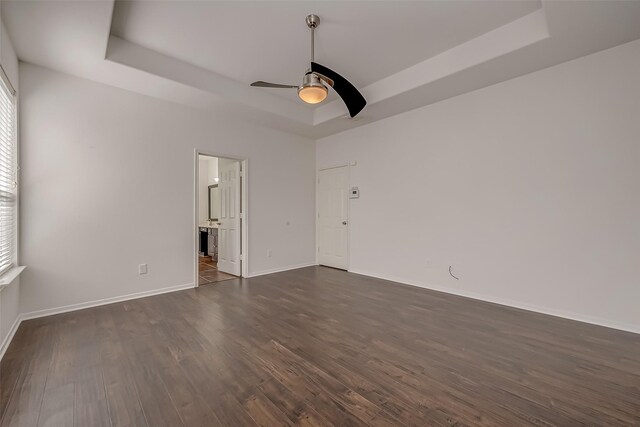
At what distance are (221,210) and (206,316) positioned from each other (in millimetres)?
2836

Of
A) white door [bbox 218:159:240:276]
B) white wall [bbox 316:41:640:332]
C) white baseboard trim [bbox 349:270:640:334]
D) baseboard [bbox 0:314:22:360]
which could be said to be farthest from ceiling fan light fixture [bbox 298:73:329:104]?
baseboard [bbox 0:314:22:360]

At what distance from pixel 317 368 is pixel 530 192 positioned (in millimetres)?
3201

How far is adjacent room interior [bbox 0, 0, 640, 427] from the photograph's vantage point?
1.89m

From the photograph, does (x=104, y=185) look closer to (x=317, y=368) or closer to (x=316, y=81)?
(x=316, y=81)

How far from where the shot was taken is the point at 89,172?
346 centimetres

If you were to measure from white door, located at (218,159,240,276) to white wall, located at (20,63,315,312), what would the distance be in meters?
0.59

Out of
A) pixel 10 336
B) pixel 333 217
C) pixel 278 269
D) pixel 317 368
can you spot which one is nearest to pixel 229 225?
pixel 278 269

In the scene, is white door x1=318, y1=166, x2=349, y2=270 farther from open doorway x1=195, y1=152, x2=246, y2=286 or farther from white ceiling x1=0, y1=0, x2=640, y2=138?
white ceiling x1=0, y1=0, x2=640, y2=138

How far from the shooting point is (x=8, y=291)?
2576mm

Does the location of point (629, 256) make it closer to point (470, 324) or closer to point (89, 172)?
point (470, 324)

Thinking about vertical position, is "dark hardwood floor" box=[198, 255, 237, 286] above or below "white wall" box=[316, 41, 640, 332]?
below

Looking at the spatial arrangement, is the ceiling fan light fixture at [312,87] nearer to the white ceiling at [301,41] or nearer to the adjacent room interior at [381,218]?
the adjacent room interior at [381,218]

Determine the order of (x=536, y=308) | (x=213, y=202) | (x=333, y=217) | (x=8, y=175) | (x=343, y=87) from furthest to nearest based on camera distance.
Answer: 1. (x=213, y=202)
2. (x=333, y=217)
3. (x=536, y=308)
4. (x=343, y=87)
5. (x=8, y=175)

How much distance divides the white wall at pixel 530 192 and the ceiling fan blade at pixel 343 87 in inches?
60.2
